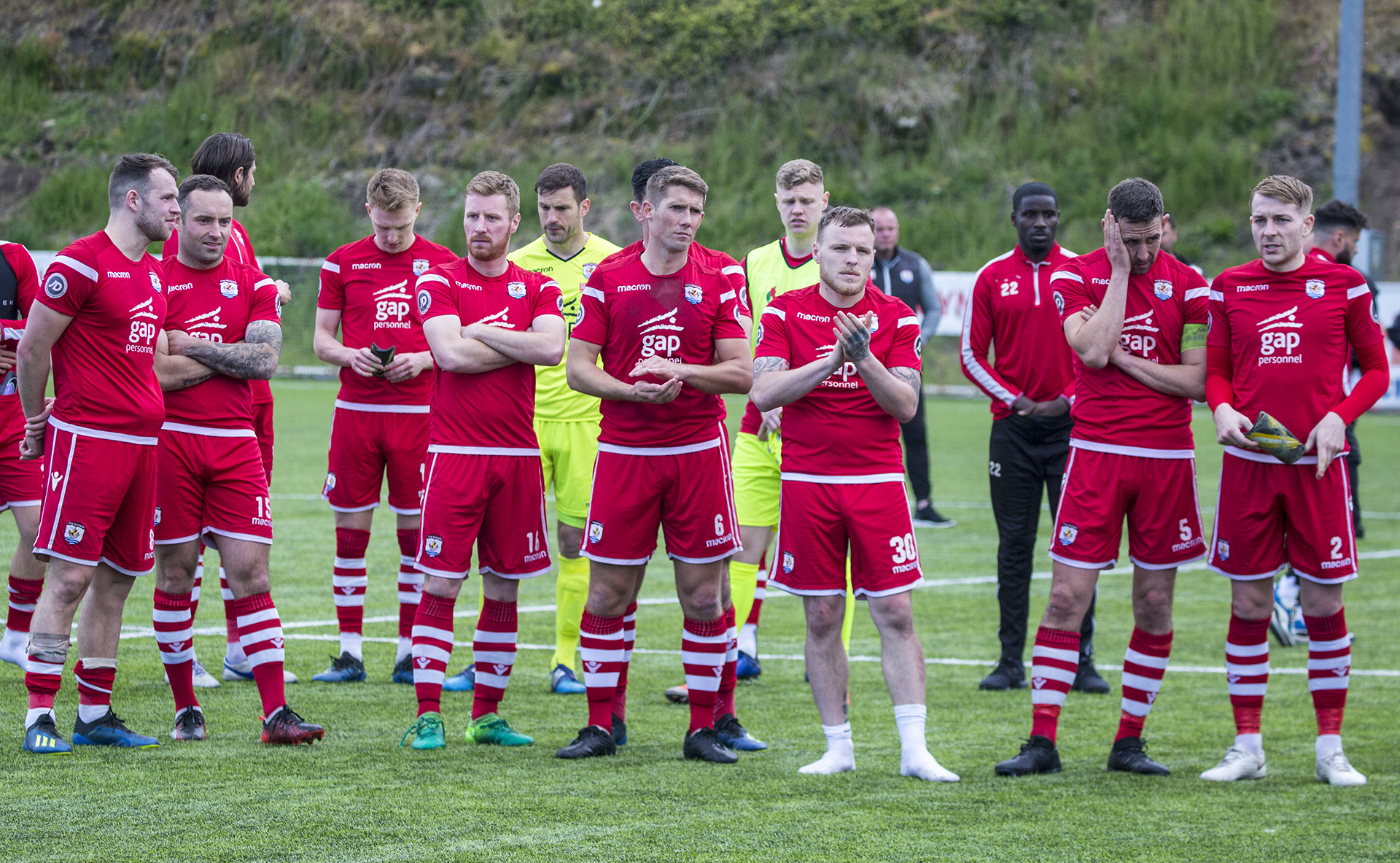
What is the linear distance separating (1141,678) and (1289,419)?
3.78 ft

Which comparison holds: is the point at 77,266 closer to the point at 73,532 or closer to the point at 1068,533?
the point at 73,532

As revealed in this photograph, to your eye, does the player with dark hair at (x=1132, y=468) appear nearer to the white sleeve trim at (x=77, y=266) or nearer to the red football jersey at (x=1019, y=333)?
the red football jersey at (x=1019, y=333)

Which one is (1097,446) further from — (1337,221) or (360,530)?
(360,530)

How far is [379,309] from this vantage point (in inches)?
288

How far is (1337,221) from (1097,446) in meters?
2.66

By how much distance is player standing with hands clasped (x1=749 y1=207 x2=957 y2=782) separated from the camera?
5.52m

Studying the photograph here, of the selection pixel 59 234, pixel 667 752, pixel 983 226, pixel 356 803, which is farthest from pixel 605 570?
pixel 59 234

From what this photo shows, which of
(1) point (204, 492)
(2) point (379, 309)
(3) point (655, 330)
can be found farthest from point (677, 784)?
(2) point (379, 309)

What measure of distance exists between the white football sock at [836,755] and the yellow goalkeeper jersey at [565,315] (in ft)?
7.31

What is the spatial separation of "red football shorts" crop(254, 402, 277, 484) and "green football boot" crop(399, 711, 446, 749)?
1664 mm

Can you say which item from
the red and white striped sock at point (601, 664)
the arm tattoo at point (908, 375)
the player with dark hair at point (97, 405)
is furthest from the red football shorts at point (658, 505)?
the player with dark hair at point (97, 405)

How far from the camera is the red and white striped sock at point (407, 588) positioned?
7.34 metres

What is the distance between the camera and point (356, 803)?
493 centimetres

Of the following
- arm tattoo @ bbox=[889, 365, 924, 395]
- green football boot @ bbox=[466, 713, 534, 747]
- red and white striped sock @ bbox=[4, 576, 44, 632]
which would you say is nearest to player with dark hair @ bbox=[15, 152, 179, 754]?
green football boot @ bbox=[466, 713, 534, 747]
